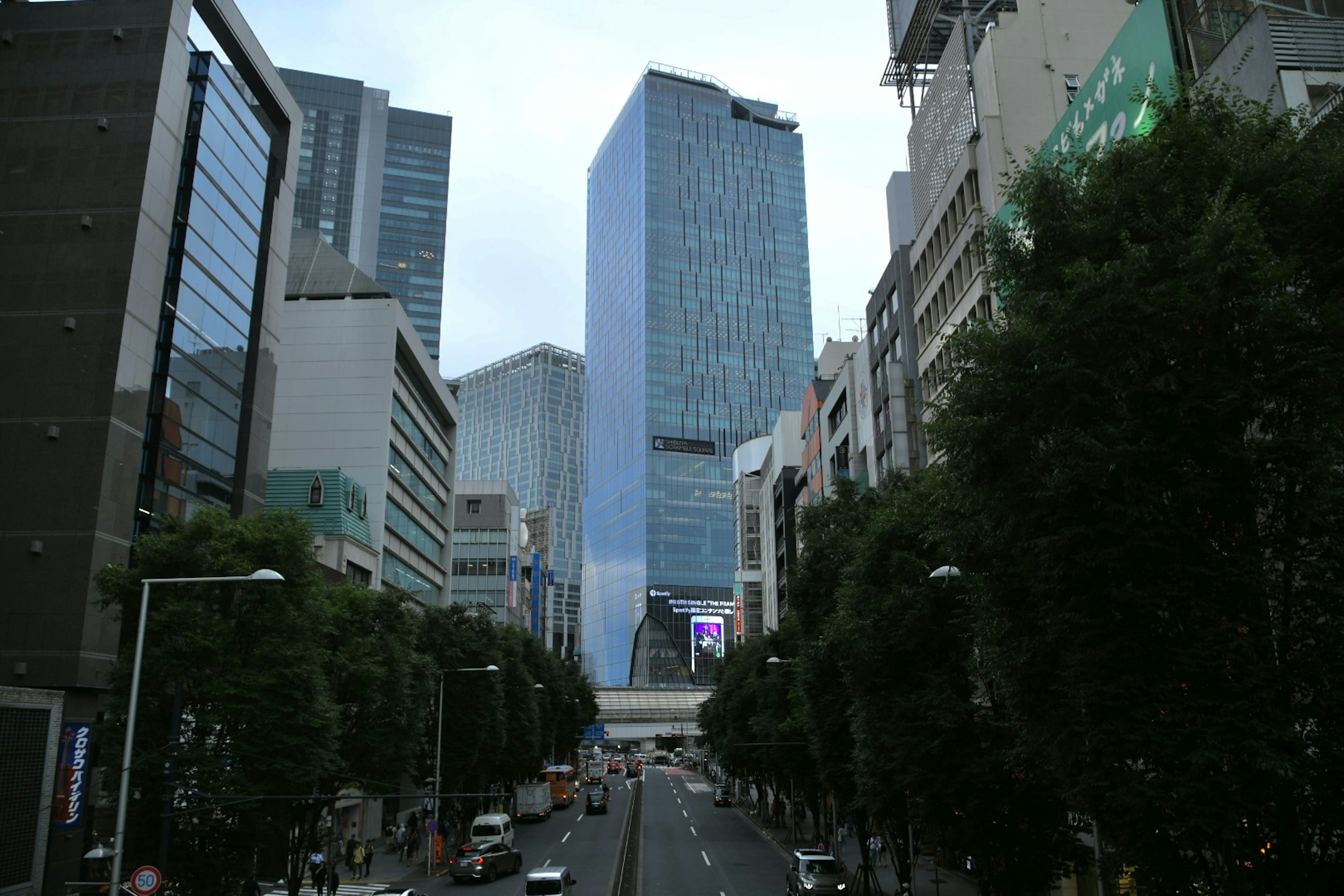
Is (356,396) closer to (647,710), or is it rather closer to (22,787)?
(22,787)

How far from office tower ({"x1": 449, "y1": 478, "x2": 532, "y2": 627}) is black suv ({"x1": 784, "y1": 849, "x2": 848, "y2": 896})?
8884cm

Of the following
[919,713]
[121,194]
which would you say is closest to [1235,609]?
[919,713]

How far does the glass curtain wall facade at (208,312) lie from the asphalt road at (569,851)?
19.4 m

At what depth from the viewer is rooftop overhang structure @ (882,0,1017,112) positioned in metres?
55.7

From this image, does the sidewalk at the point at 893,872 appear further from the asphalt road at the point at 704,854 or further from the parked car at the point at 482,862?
the parked car at the point at 482,862

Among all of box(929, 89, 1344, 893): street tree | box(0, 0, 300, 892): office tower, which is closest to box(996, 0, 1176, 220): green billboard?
box(929, 89, 1344, 893): street tree

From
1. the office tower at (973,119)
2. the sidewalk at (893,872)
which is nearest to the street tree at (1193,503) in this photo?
the sidewalk at (893,872)

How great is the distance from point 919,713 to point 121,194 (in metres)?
35.0

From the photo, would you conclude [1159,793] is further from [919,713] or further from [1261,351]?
[919,713]

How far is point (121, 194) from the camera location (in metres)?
38.5

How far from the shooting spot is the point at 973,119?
51.3 metres

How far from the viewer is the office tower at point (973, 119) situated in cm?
4828

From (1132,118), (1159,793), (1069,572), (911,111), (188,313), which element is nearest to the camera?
(1159,793)

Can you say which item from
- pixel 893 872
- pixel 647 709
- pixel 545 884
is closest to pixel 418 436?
pixel 893 872
